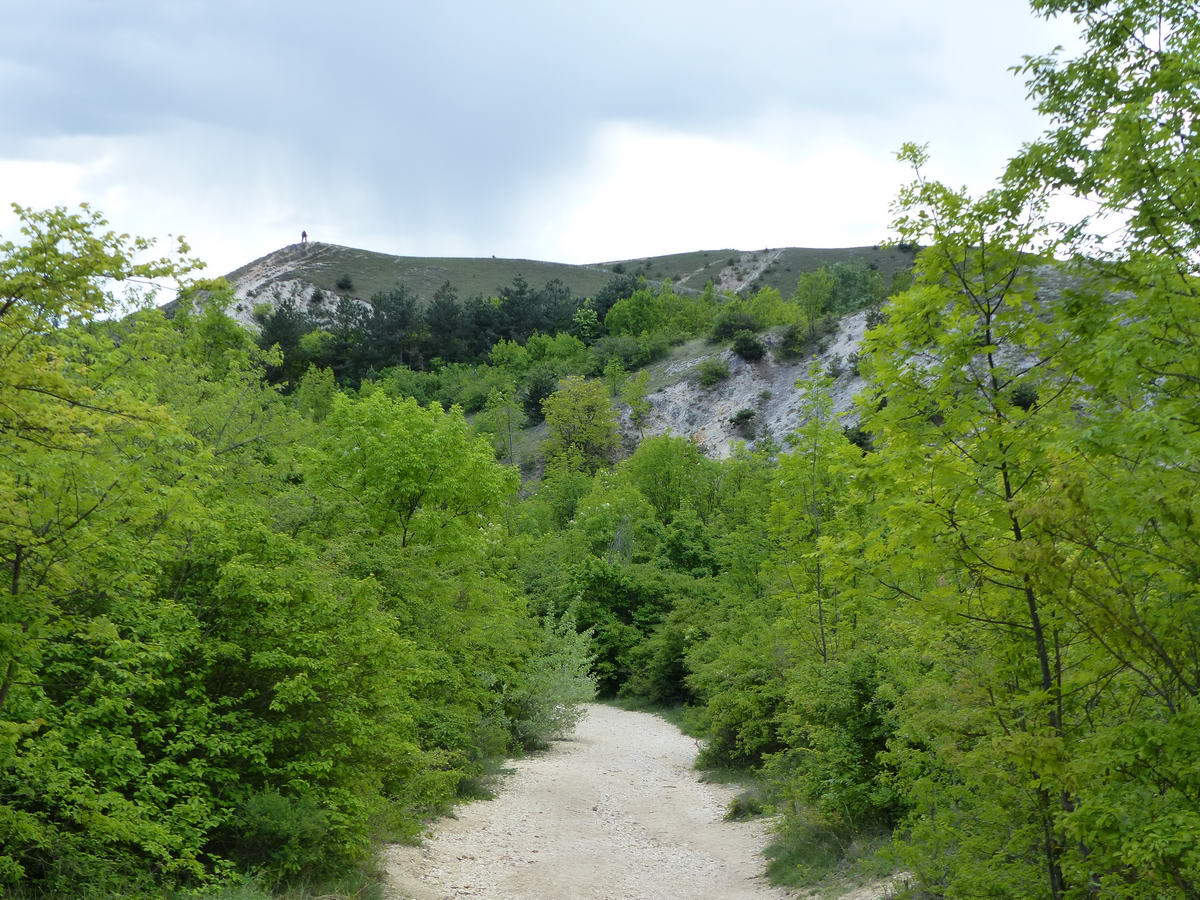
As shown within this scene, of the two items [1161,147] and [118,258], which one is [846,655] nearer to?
[1161,147]

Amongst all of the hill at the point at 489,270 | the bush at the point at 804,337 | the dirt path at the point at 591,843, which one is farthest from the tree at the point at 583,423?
the hill at the point at 489,270

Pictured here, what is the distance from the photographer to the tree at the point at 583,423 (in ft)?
215

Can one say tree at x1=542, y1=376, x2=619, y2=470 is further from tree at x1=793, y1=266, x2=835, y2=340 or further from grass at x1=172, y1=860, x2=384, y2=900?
grass at x1=172, y1=860, x2=384, y2=900

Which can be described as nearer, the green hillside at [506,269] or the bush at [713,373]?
the bush at [713,373]

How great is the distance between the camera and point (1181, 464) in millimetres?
4621

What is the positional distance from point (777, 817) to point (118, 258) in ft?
37.3

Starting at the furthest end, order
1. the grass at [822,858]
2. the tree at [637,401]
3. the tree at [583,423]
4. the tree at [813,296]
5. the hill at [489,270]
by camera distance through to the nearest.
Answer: the hill at [489,270] → the tree at [813,296] → the tree at [637,401] → the tree at [583,423] → the grass at [822,858]

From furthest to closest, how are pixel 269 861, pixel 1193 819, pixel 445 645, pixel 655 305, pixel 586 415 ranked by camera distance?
pixel 655 305 → pixel 586 415 → pixel 445 645 → pixel 269 861 → pixel 1193 819

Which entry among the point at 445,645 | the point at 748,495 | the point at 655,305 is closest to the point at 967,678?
the point at 445,645

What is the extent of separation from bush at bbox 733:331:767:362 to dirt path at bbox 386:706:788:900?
167 ft

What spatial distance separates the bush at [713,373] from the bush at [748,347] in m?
1.53

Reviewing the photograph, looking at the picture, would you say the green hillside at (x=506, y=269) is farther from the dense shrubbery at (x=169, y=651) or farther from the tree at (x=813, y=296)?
the dense shrubbery at (x=169, y=651)

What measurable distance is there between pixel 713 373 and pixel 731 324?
7.16 metres

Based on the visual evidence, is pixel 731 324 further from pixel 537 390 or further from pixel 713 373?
pixel 537 390
